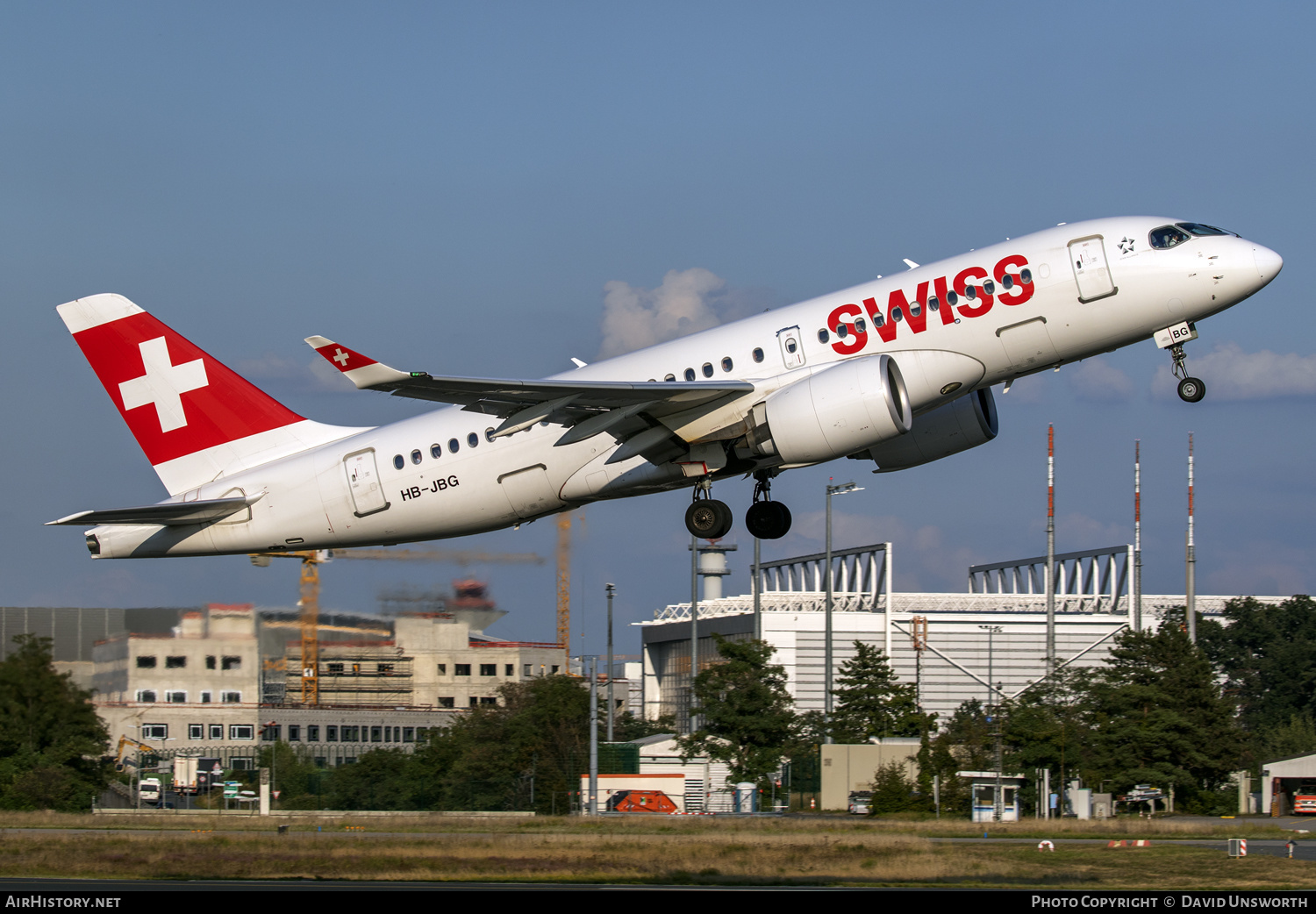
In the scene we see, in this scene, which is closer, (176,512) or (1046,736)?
(176,512)

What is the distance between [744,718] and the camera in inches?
2478

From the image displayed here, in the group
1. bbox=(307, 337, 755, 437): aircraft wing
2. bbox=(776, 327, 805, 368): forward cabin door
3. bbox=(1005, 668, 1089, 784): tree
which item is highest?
bbox=(776, 327, 805, 368): forward cabin door

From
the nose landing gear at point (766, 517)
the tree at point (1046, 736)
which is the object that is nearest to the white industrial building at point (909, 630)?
the tree at point (1046, 736)

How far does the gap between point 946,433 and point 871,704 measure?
166ft

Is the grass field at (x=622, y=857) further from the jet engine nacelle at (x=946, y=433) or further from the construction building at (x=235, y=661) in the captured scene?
the jet engine nacelle at (x=946, y=433)

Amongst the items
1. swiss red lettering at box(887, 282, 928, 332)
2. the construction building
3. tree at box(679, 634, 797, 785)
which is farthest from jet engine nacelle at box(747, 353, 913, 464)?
tree at box(679, 634, 797, 785)

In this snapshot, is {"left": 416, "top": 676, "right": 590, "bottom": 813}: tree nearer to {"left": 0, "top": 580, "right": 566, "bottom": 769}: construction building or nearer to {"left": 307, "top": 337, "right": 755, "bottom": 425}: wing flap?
{"left": 0, "top": 580, "right": 566, "bottom": 769}: construction building

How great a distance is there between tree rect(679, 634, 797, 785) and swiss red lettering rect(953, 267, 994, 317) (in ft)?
125

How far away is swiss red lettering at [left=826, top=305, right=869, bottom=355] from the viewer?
27156mm

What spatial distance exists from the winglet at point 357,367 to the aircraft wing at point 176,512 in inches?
292

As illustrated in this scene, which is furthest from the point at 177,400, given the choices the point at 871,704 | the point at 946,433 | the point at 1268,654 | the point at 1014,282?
the point at 1268,654

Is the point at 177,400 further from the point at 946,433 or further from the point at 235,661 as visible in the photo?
the point at 946,433

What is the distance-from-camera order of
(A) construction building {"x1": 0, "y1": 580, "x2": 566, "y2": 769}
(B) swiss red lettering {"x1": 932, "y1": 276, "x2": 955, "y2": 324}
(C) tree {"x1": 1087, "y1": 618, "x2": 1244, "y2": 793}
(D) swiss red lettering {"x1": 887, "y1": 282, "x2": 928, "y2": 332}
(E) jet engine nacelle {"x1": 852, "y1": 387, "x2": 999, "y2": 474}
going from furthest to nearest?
1. (C) tree {"x1": 1087, "y1": 618, "x2": 1244, "y2": 793}
2. (A) construction building {"x1": 0, "y1": 580, "x2": 566, "y2": 769}
3. (E) jet engine nacelle {"x1": 852, "y1": 387, "x2": 999, "y2": 474}
4. (D) swiss red lettering {"x1": 887, "y1": 282, "x2": 928, "y2": 332}
5. (B) swiss red lettering {"x1": 932, "y1": 276, "x2": 955, "y2": 324}
